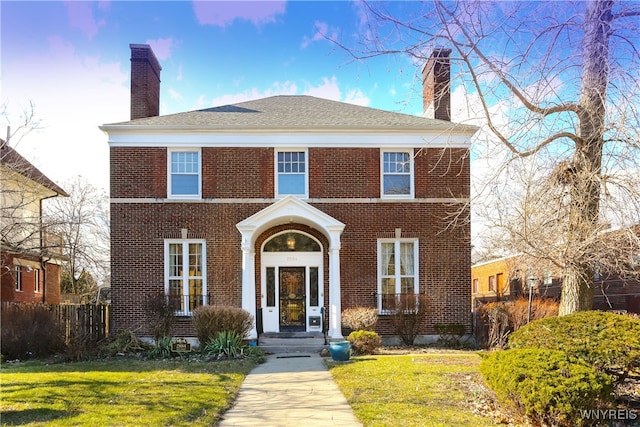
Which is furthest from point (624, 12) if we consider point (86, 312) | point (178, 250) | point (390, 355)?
point (86, 312)

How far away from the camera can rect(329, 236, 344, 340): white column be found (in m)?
16.6

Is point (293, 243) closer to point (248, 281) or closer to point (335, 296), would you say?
point (248, 281)

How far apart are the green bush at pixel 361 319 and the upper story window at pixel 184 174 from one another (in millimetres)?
6184

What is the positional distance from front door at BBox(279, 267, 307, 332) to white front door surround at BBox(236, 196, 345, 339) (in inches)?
50.3

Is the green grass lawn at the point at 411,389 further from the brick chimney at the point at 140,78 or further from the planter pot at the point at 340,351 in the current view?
the brick chimney at the point at 140,78

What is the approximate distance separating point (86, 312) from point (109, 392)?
276 inches

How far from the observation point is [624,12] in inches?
369

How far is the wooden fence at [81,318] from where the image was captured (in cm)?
1489

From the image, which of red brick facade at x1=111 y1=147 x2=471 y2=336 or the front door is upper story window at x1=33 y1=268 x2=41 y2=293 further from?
the front door

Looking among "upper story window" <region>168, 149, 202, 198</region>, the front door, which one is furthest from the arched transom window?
"upper story window" <region>168, 149, 202, 198</region>

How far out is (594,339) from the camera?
8086 mm

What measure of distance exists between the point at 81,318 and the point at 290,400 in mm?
8494

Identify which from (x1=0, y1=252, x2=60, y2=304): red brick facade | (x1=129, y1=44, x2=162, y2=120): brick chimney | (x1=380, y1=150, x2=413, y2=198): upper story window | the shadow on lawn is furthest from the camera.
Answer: (x1=0, y1=252, x2=60, y2=304): red brick facade

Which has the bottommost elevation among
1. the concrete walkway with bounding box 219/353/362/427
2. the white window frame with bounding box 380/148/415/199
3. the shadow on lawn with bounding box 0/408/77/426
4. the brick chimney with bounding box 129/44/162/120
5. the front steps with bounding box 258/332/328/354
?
the front steps with bounding box 258/332/328/354
